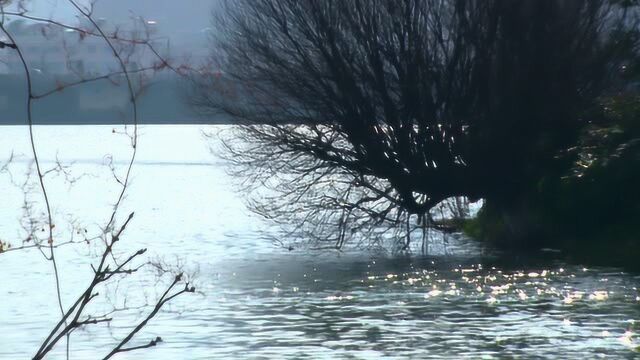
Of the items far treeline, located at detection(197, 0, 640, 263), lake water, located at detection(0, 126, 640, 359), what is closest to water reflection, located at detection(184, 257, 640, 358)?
lake water, located at detection(0, 126, 640, 359)

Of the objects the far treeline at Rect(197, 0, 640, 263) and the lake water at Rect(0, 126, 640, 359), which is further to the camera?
Answer: the far treeline at Rect(197, 0, 640, 263)

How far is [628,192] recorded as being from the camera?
84.9ft

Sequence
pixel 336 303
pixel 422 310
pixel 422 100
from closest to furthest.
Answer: pixel 422 310, pixel 336 303, pixel 422 100

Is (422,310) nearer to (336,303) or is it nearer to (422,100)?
(336,303)

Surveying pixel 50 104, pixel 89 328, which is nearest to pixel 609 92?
pixel 89 328

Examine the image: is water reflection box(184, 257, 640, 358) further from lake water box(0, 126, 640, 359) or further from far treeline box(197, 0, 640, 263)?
far treeline box(197, 0, 640, 263)

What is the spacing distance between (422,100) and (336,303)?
8778mm

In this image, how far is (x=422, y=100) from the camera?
88.1 feet

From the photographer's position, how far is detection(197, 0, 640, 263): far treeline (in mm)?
26766

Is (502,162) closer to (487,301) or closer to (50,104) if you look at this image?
(487,301)

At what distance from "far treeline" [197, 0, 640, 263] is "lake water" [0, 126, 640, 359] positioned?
165 centimetres

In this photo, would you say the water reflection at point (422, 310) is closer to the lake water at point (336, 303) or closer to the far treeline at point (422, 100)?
the lake water at point (336, 303)

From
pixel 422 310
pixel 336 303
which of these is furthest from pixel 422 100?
pixel 422 310

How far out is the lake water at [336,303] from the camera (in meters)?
14.6
